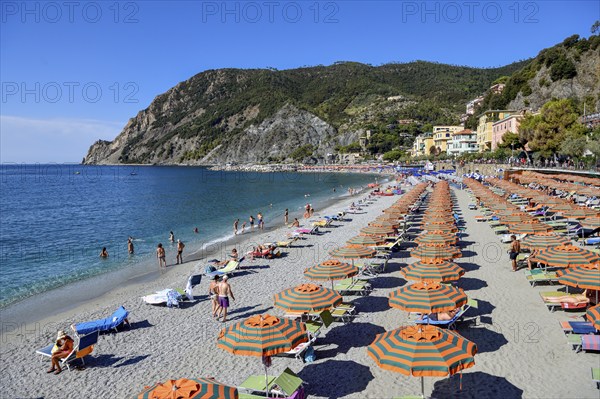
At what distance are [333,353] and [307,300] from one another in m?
1.45

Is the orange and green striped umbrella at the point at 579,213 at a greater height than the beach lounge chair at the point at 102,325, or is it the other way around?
the orange and green striped umbrella at the point at 579,213

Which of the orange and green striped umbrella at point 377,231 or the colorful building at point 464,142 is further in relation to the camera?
the colorful building at point 464,142

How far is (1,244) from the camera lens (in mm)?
32562

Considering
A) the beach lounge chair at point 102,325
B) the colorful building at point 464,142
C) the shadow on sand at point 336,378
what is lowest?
the shadow on sand at point 336,378

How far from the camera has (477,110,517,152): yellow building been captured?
83.9m

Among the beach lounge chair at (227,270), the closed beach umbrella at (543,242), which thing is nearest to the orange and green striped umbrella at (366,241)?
the beach lounge chair at (227,270)

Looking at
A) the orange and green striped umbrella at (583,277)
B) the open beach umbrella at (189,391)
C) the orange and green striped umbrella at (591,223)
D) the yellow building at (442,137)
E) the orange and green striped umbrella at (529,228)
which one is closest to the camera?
the open beach umbrella at (189,391)

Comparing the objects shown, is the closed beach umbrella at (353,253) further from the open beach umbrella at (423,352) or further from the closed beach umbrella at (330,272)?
the open beach umbrella at (423,352)

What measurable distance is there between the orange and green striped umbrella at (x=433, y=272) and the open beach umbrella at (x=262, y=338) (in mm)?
5068

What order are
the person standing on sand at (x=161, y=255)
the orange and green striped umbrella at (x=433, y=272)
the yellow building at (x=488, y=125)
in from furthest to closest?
the yellow building at (x=488, y=125) → the person standing on sand at (x=161, y=255) → the orange and green striped umbrella at (x=433, y=272)

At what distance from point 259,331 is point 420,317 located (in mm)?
5592

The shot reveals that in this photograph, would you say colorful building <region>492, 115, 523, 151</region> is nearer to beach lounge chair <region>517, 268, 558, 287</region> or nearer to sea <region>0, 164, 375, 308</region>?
sea <region>0, 164, 375, 308</region>

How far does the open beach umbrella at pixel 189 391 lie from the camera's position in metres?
5.89

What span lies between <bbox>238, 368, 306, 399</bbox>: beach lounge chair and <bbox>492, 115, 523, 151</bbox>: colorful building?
70.2 meters
